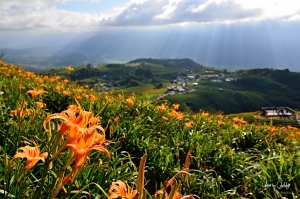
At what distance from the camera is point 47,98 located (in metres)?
5.02

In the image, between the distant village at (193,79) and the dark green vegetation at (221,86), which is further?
the distant village at (193,79)

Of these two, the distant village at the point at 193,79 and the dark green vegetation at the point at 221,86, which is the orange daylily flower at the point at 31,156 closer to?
the dark green vegetation at the point at 221,86

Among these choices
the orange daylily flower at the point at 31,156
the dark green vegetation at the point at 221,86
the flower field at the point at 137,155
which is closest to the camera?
the orange daylily flower at the point at 31,156

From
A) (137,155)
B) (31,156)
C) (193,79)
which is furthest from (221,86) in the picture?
(31,156)

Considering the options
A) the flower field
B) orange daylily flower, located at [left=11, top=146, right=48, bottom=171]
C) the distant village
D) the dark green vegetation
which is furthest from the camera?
the distant village

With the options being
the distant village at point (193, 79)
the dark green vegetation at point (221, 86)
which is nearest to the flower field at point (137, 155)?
the dark green vegetation at point (221, 86)

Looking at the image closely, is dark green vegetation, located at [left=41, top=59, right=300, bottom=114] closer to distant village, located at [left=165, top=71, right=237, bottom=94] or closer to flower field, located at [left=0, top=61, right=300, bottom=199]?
distant village, located at [left=165, top=71, right=237, bottom=94]

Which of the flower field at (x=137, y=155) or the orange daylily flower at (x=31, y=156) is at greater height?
the orange daylily flower at (x=31, y=156)

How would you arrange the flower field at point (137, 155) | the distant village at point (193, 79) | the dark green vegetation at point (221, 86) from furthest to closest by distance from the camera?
the distant village at point (193, 79), the dark green vegetation at point (221, 86), the flower field at point (137, 155)

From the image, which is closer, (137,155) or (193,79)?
(137,155)

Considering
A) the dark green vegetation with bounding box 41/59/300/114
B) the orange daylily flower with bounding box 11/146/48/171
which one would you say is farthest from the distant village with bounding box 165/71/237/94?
the orange daylily flower with bounding box 11/146/48/171

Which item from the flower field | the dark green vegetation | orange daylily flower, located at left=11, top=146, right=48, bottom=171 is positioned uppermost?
orange daylily flower, located at left=11, top=146, right=48, bottom=171

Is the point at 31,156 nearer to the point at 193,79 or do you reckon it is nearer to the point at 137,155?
the point at 137,155

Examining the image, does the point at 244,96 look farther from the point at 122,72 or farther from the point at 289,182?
the point at 289,182
